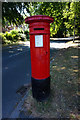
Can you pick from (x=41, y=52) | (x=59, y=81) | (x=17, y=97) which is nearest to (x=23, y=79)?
(x=17, y=97)

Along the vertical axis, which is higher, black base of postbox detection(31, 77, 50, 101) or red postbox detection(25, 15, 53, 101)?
red postbox detection(25, 15, 53, 101)

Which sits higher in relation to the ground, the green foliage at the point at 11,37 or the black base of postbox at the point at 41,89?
the green foliage at the point at 11,37

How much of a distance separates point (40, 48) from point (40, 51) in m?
0.07

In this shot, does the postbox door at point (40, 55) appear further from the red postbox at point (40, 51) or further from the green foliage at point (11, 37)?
the green foliage at point (11, 37)

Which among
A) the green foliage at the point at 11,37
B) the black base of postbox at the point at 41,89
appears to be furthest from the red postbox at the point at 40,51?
the green foliage at the point at 11,37

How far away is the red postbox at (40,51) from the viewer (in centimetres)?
216

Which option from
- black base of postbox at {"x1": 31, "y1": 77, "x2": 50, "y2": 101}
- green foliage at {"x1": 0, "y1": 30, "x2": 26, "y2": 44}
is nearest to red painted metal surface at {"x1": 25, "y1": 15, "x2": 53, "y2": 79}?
black base of postbox at {"x1": 31, "y1": 77, "x2": 50, "y2": 101}

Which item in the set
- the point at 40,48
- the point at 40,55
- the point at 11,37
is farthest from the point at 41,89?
the point at 11,37

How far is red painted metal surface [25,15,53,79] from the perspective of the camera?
2.15m

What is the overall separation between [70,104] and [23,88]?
1.65m

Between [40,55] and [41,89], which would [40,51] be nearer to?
[40,55]

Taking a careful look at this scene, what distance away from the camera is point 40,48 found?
7.55 ft

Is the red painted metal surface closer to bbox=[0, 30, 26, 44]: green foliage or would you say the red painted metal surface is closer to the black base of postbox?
the black base of postbox

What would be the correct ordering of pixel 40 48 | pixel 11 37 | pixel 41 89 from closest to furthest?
pixel 40 48 → pixel 41 89 → pixel 11 37
